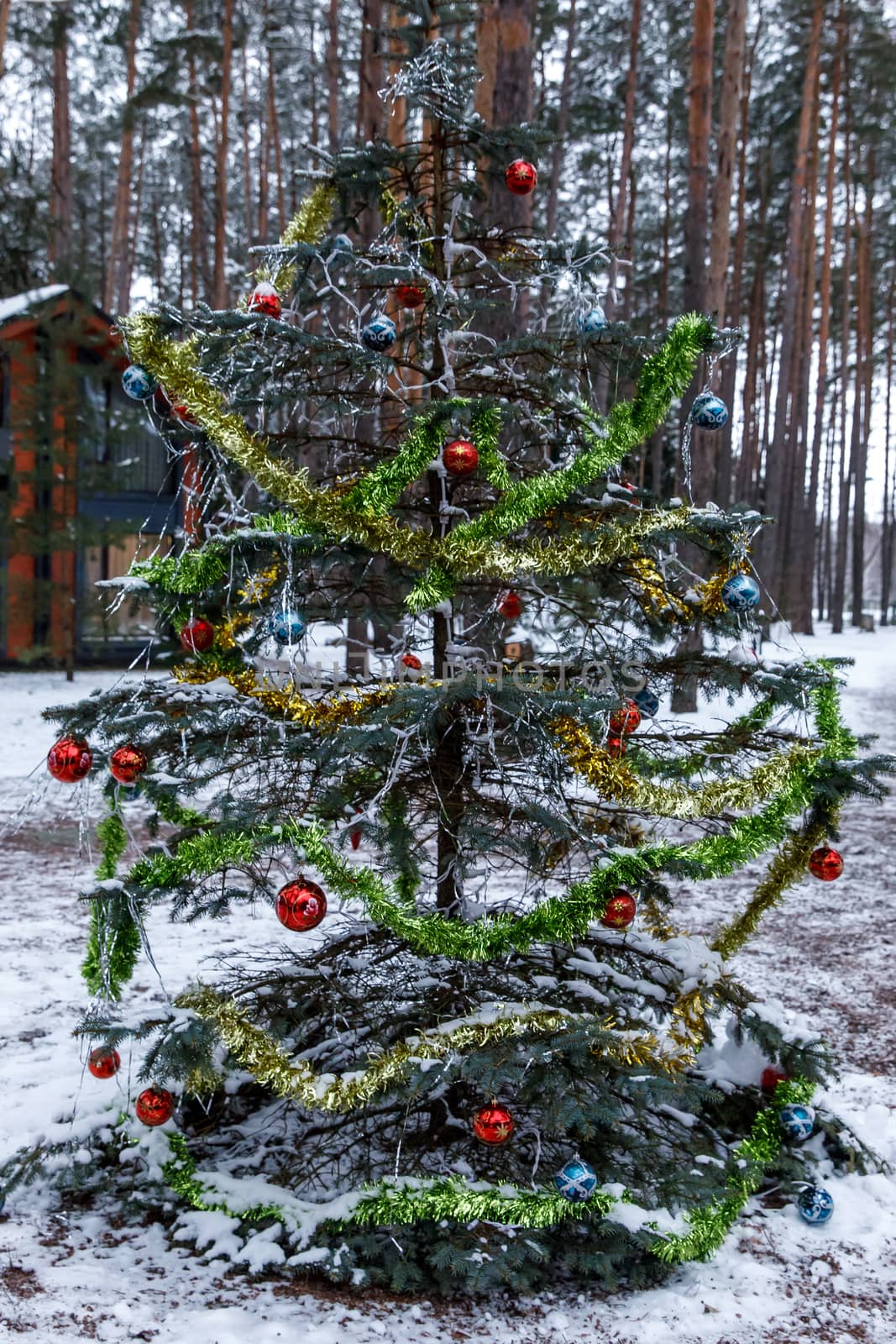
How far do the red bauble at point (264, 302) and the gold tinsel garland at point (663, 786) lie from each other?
64.9 inches

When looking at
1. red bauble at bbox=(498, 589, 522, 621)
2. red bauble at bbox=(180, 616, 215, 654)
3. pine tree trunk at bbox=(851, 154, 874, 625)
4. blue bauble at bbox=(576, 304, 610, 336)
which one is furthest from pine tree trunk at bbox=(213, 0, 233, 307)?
red bauble at bbox=(180, 616, 215, 654)

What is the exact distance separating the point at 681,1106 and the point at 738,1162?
400 millimetres

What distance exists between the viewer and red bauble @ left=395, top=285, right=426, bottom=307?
12.6ft

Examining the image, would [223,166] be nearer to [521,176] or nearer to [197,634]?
[521,176]

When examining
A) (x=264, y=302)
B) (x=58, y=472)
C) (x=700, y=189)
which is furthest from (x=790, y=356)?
(x=264, y=302)

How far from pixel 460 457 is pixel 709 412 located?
0.82 m

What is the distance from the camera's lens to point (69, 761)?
332 centimetres

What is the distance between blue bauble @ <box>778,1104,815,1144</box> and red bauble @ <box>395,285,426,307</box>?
124 inches

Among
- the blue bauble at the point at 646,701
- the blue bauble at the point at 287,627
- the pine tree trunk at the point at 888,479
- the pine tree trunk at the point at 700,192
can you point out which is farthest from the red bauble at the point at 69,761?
the pine tree trunk at the point at 888,479

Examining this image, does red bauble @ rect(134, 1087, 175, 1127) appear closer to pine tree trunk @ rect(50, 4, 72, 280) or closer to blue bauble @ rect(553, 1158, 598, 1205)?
blue bauble @ rect(553, 1158, 598, 1205)

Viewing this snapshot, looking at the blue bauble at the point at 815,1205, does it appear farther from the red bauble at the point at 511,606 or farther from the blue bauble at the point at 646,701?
the red bauble at the point at 511,606

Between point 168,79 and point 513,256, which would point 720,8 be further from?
point 513,256

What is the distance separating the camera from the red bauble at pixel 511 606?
4.26 m

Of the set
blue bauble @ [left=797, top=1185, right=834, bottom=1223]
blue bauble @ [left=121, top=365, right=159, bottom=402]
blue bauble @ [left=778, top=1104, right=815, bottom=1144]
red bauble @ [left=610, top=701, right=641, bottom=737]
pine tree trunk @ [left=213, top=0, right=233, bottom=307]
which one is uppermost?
pine tree trunk @ [left=213, top=0, right=233, bottom=307]
